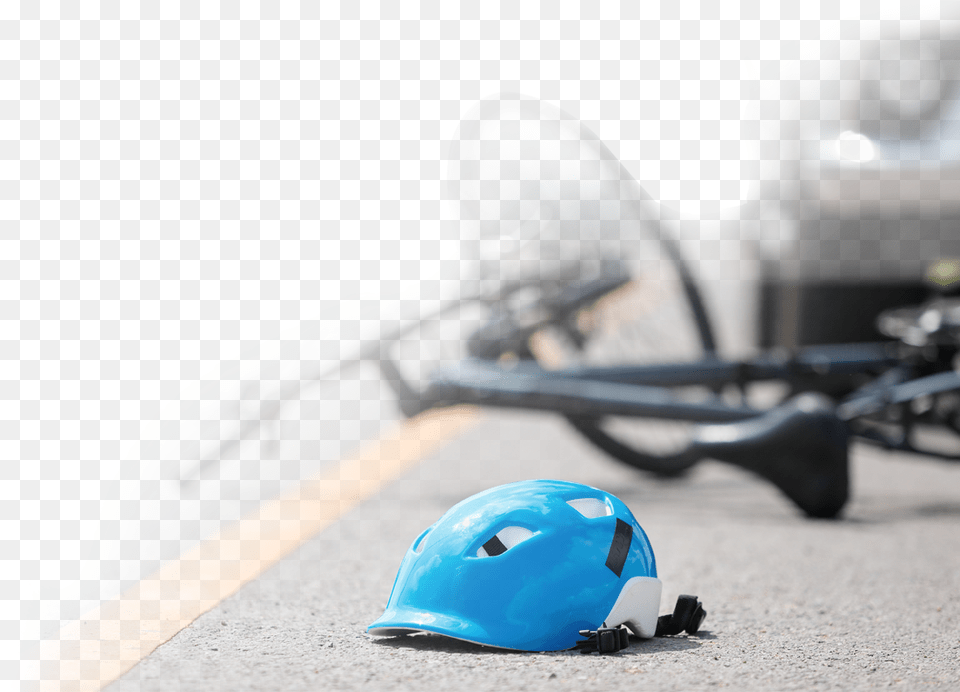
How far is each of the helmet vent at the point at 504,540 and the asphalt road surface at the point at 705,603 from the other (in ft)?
0.81

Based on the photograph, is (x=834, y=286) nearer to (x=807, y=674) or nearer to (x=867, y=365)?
(x=867, y=365)

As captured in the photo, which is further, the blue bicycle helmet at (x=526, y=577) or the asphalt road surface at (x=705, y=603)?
the blue bicycle helmet at (x=526, y=577)

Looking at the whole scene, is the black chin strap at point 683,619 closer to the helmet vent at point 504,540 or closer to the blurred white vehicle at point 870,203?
the helmet vent at point 504,540

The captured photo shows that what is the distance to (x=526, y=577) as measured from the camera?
2717 millimetres

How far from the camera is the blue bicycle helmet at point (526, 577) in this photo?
2.71 meters

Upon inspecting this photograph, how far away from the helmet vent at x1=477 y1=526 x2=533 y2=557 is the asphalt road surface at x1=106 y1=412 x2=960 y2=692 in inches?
9.8

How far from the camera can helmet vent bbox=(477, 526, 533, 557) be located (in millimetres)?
2777

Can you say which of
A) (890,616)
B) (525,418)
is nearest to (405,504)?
(890,616)

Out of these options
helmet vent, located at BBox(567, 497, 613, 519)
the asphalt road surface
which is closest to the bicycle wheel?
the asphalt road surface

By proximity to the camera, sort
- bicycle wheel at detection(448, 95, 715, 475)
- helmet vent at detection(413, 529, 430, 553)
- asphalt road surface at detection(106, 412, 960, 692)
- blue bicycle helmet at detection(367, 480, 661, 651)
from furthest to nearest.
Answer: bicycle wheel at detection(448, 95, 715, 475), helmet vent at detection(413, 529, 430, 553), blue bicycle helmet at detection(367, 480, 661, 651), asphalt road surface at detection(106, 412, 960, 692)

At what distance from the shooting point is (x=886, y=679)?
2.61m

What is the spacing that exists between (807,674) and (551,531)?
28.0 inches

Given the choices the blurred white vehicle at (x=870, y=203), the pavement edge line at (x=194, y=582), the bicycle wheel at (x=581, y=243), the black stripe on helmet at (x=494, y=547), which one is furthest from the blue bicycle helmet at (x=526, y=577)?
the blurred white vehicle at (x=870, y=203)

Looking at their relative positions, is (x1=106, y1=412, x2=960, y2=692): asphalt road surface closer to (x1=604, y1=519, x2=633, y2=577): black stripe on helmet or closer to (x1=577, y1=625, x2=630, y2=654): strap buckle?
(x1=577, y1=625, x2=630, y2=654): strap buckle
